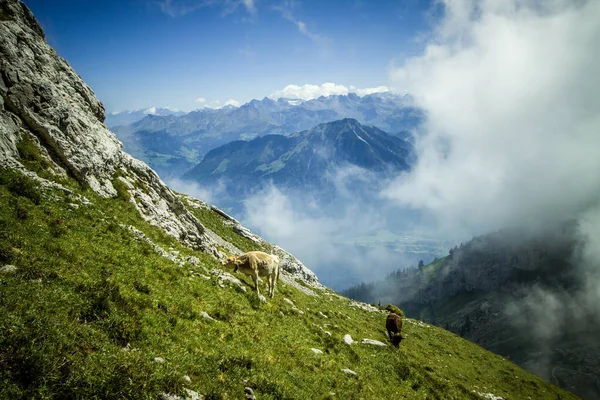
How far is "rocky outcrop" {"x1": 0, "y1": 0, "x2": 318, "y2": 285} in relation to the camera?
23766mm

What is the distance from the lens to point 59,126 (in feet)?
86.3

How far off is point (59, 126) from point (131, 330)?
24.7m

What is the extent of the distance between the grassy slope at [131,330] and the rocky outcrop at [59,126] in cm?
526

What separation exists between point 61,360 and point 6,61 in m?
29.3

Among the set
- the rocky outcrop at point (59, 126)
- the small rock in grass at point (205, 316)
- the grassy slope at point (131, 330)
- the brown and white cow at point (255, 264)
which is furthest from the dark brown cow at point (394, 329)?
the small rock in grass at point (205, 316)

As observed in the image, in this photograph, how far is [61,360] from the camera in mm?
7027

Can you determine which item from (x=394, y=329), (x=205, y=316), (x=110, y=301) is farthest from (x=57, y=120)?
(x=394, y=329)

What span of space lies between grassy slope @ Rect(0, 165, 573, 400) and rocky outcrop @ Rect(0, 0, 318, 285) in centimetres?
526

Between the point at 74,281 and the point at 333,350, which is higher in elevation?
the point at 333,350

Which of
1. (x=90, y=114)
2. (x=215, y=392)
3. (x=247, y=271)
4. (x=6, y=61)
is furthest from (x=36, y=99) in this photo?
(x=215, y=392)

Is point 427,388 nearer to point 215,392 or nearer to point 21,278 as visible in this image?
point 215,392

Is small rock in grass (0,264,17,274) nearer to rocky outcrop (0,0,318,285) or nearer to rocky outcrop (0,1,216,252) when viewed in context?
rocky outcrop (0,0,318,285)

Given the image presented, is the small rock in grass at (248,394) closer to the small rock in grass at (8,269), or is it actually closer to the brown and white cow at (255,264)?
the small rock in grass at (8,269)

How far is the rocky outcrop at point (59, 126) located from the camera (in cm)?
2377
